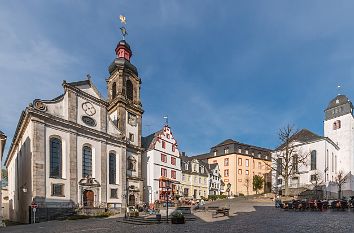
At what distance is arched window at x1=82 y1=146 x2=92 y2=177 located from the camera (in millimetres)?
36919

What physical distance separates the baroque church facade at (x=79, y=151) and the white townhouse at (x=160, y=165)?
2.86 m

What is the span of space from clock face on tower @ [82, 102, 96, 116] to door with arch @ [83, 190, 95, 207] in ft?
33.0

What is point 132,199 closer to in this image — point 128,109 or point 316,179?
point 128,109

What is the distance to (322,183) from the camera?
190ft

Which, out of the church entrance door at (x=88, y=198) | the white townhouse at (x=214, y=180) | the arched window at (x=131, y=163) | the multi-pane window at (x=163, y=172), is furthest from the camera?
the white townhouse at (x=214, y=180)

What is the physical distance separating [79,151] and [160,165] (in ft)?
60.9

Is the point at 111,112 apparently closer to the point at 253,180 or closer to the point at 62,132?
the point at 62,132

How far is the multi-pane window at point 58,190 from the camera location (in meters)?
32.3

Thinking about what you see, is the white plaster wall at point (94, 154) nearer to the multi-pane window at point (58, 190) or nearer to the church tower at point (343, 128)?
the multi-pane window at point (58, 190)

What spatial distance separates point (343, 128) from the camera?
67.5m

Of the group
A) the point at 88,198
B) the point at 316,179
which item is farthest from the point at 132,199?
the point at 316,179

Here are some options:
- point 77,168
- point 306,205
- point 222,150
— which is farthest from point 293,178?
point 77,168

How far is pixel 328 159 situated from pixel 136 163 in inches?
1574

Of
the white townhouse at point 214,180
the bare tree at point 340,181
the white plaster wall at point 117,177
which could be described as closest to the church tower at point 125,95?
the white plaster wall at point 117,177
